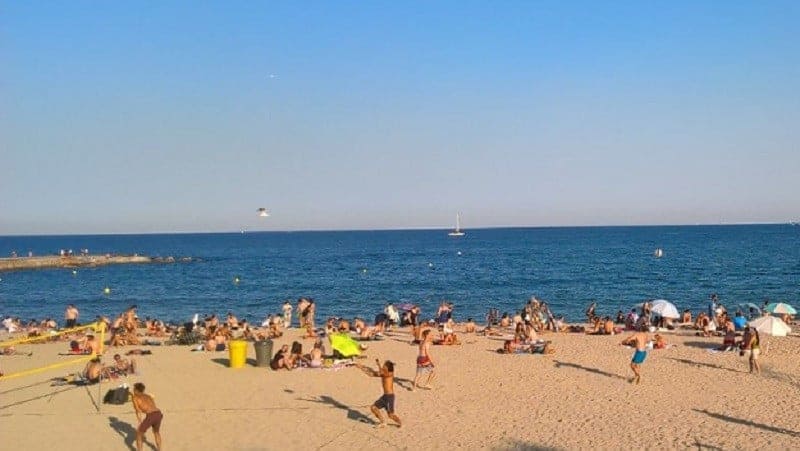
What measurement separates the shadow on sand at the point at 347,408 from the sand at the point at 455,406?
4 centimetres

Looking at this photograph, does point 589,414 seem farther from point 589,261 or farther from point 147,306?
point 589,261

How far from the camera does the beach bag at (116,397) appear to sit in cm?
1372

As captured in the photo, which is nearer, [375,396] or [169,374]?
[375,396]

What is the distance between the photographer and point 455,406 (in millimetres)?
13570

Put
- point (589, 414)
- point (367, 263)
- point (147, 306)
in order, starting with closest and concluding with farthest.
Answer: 1. point (589, 414)
2. point (147, 306)
3. point (367, 263)

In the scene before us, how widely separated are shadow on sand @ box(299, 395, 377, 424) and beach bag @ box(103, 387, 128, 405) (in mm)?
3598

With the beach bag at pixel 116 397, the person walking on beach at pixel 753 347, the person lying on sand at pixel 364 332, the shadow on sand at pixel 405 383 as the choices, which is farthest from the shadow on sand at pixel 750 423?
the person lying on sand at pixel 364 332

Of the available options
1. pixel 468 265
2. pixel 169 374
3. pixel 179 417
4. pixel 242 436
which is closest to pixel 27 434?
pixel 179 417

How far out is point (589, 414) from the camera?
12883 millimetres

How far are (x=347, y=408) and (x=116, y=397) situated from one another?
15.5 ft

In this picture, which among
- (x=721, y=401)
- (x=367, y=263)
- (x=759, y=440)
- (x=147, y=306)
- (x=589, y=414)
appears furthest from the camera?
(x=367, y=263)

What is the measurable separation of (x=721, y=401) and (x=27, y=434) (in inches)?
521

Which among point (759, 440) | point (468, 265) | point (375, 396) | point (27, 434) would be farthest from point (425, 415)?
point (468, 265)

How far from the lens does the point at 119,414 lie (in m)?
13.1
